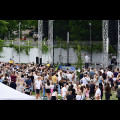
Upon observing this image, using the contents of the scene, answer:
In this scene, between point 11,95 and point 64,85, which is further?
point 64,85

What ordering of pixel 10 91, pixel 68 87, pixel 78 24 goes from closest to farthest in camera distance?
1. pixel 10 91
2. pixel 68 87
3. pixel 78 24

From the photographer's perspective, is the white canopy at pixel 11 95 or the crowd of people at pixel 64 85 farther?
the crowd of people at pixel 64 85

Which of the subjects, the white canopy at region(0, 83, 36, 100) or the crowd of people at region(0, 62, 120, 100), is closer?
the white canopy at region(0, 83, 36, 100)

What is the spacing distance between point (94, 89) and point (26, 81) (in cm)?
337
